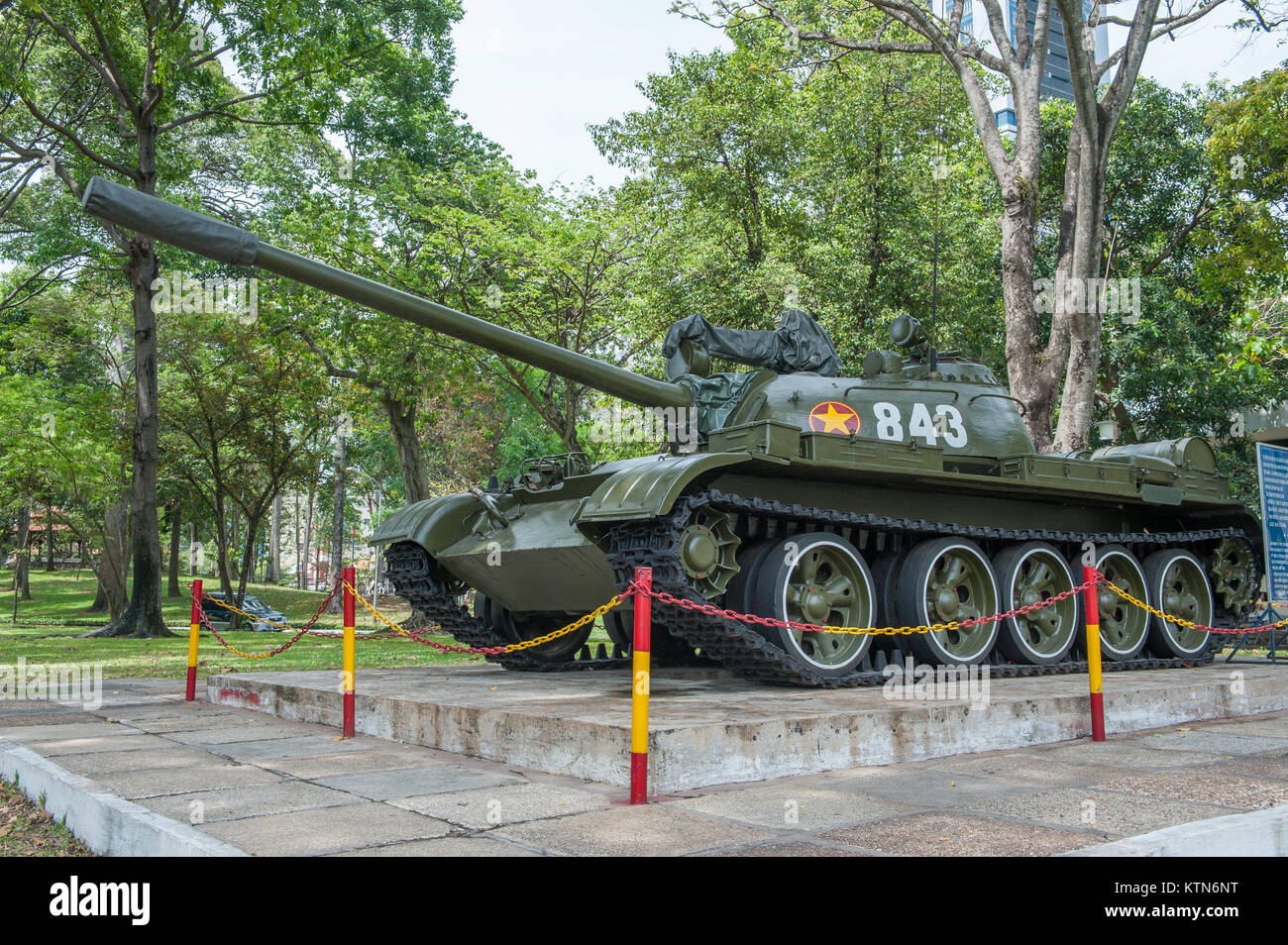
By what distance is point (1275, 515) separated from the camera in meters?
11.3

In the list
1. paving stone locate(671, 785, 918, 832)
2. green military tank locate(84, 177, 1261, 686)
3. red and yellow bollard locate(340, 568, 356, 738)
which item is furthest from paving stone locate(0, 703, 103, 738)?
paving stone locate(671, 785, 918, 832)

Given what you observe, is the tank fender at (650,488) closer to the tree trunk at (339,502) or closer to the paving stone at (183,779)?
the paving stone at (183,779)

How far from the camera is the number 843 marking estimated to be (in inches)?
383

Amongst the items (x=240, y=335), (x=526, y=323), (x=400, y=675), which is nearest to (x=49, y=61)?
(x=240, y=335)

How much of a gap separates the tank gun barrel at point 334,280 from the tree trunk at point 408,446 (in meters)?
15.8

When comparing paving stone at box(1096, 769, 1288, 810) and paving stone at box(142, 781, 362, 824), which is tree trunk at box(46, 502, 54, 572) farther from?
paving stone at box(1096, 769, 1288, 810)

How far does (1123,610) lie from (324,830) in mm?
9237

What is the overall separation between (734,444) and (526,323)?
46.4 ft

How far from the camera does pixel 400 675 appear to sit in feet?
33.2

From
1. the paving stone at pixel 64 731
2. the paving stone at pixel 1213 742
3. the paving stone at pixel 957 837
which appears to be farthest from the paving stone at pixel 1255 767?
the paving stone at pixel 64 731

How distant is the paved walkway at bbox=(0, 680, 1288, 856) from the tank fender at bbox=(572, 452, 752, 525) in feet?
6.19

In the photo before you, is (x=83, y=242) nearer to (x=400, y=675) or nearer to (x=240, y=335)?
(x=240, y=335)

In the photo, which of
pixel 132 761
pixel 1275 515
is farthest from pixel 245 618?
pixel 1275 515

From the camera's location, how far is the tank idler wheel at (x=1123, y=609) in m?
10.9
